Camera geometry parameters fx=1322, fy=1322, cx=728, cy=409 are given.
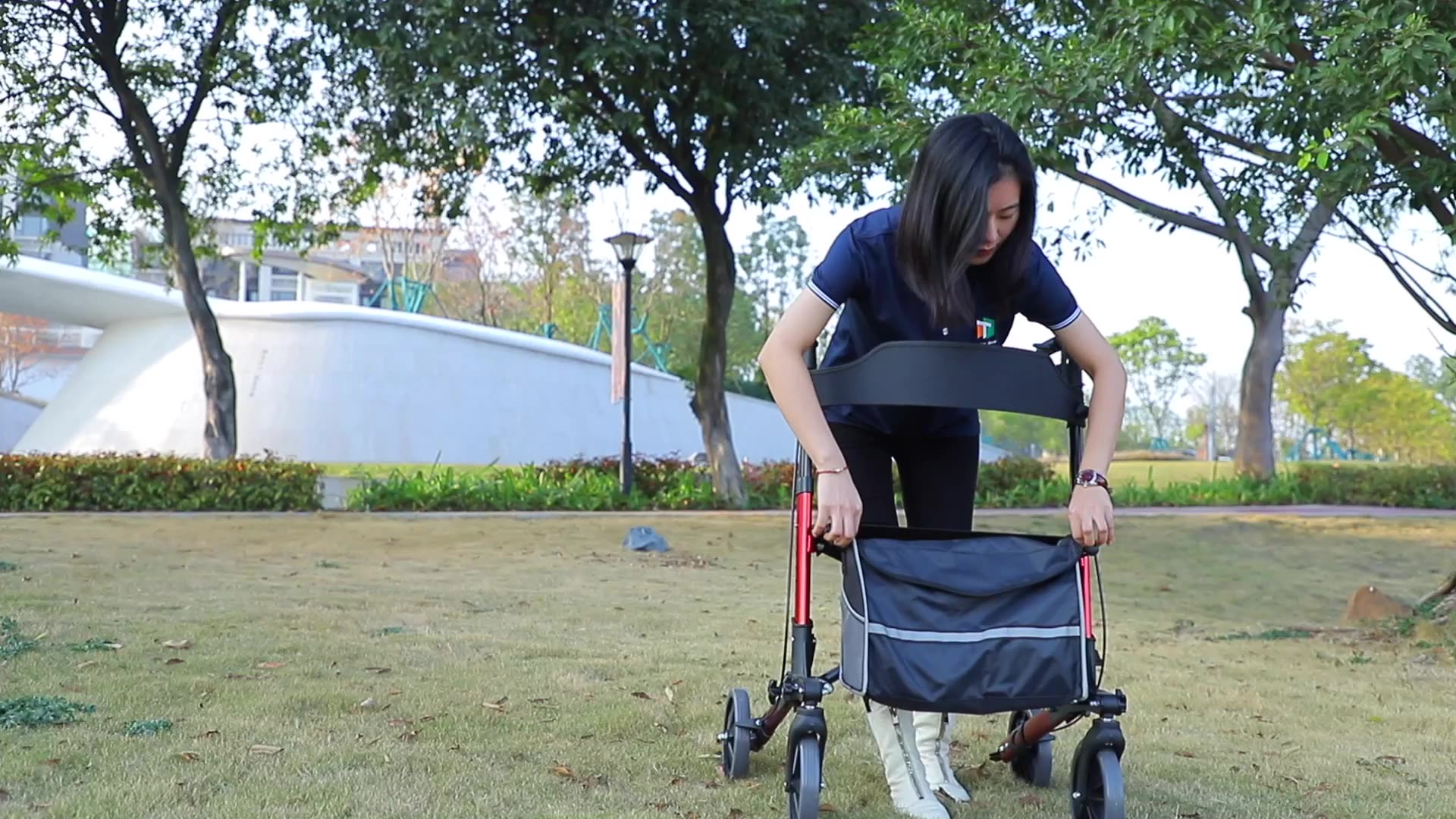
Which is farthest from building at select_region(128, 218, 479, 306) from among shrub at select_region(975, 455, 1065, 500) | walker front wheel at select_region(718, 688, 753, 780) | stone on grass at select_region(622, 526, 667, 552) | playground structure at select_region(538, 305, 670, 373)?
walker front wheel at select_region(718, 688, 753, 780)

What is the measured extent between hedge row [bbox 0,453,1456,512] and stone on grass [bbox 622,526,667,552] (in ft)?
12.4

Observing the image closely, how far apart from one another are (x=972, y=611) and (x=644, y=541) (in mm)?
8952

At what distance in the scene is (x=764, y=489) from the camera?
16.8m

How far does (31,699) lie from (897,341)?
9.25ft

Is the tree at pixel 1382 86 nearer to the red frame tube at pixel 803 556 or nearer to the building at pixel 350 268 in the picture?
the red frame tube at pixel 803 556

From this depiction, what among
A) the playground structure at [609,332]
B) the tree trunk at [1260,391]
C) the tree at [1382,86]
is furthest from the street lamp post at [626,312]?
the playground structure at [609,332]

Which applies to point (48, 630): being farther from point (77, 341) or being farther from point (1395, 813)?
point (77, 341)

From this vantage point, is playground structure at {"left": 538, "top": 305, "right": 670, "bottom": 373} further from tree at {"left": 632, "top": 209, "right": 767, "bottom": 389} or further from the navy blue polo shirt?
the navy blue polo shirt

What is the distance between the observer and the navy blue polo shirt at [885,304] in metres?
2.53

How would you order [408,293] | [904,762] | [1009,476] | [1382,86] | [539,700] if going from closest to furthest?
[904,762] < [539,700] < [1382,86] < [1009,476] < [408,293]

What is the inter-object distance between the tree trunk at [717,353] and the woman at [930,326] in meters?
12.2

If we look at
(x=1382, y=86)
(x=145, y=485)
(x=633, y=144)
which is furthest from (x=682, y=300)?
(x=1382, y=86)

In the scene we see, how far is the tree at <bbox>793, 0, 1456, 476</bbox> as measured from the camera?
6465 mm

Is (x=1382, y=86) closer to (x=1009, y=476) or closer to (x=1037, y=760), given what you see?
(x=1037, y=760)
